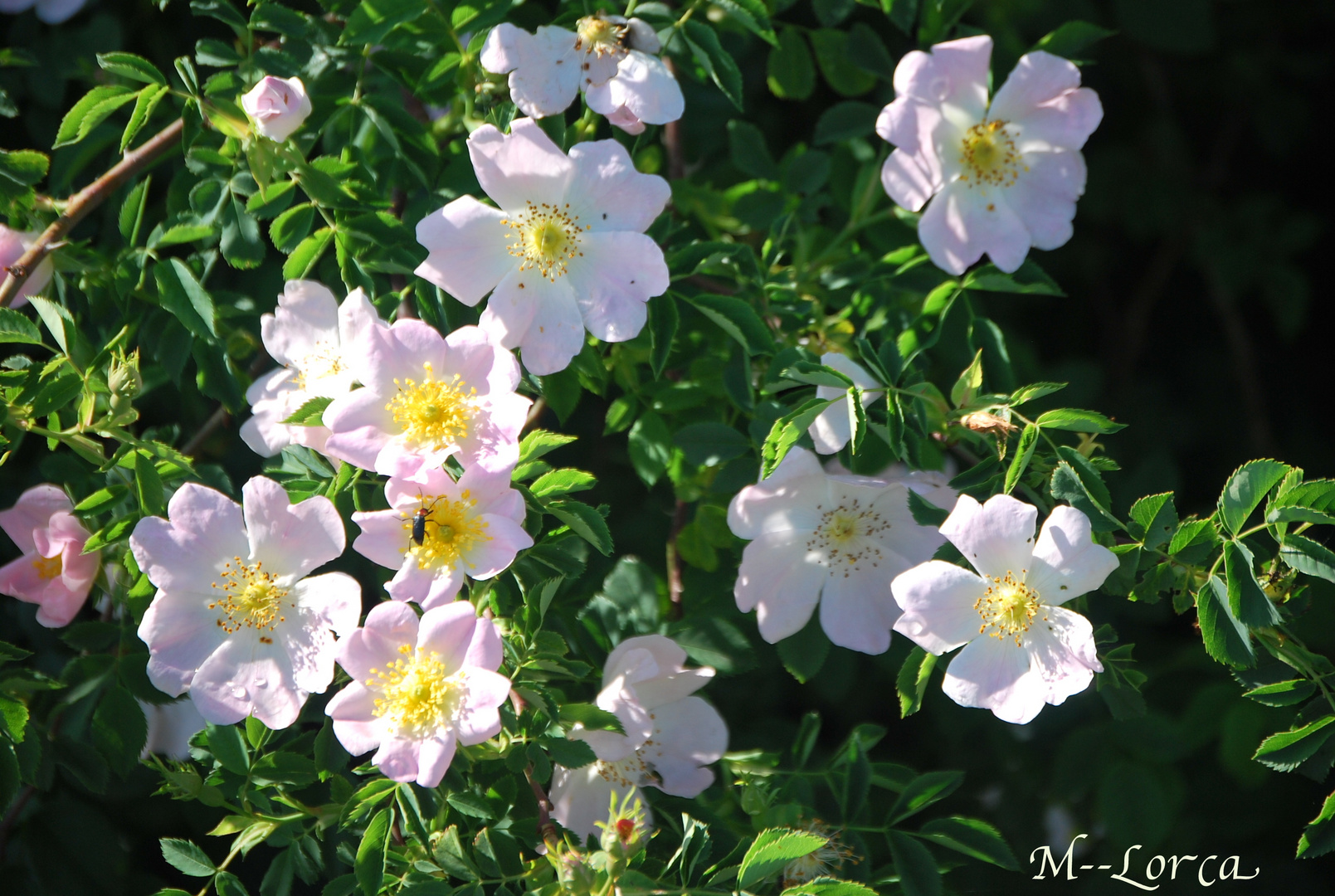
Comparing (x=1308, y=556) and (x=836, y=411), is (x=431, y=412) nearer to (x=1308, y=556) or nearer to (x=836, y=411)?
(x=836, y=411)

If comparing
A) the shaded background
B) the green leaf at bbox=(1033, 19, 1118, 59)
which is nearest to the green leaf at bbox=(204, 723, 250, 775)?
the shaded background

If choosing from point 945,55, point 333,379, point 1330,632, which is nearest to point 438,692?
point 333,379

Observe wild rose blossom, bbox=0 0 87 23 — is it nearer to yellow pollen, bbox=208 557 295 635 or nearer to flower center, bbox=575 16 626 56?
flower center, bbox=575 16 626 56

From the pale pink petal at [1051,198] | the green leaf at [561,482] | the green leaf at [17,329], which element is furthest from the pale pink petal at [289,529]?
the pale pink petal at [1051,198]

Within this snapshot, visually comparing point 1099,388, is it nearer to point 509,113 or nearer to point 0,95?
point 509,113

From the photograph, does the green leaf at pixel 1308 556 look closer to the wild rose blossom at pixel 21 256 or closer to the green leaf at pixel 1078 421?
the green leaf at pixel 1078 421

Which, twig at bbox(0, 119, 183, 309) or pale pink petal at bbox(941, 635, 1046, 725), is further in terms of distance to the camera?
twig at bbox(0, 119, 183, 309)

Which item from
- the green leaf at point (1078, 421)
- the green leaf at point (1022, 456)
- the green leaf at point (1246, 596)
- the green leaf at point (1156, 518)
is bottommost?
the green leaf at point (1246, 596)
